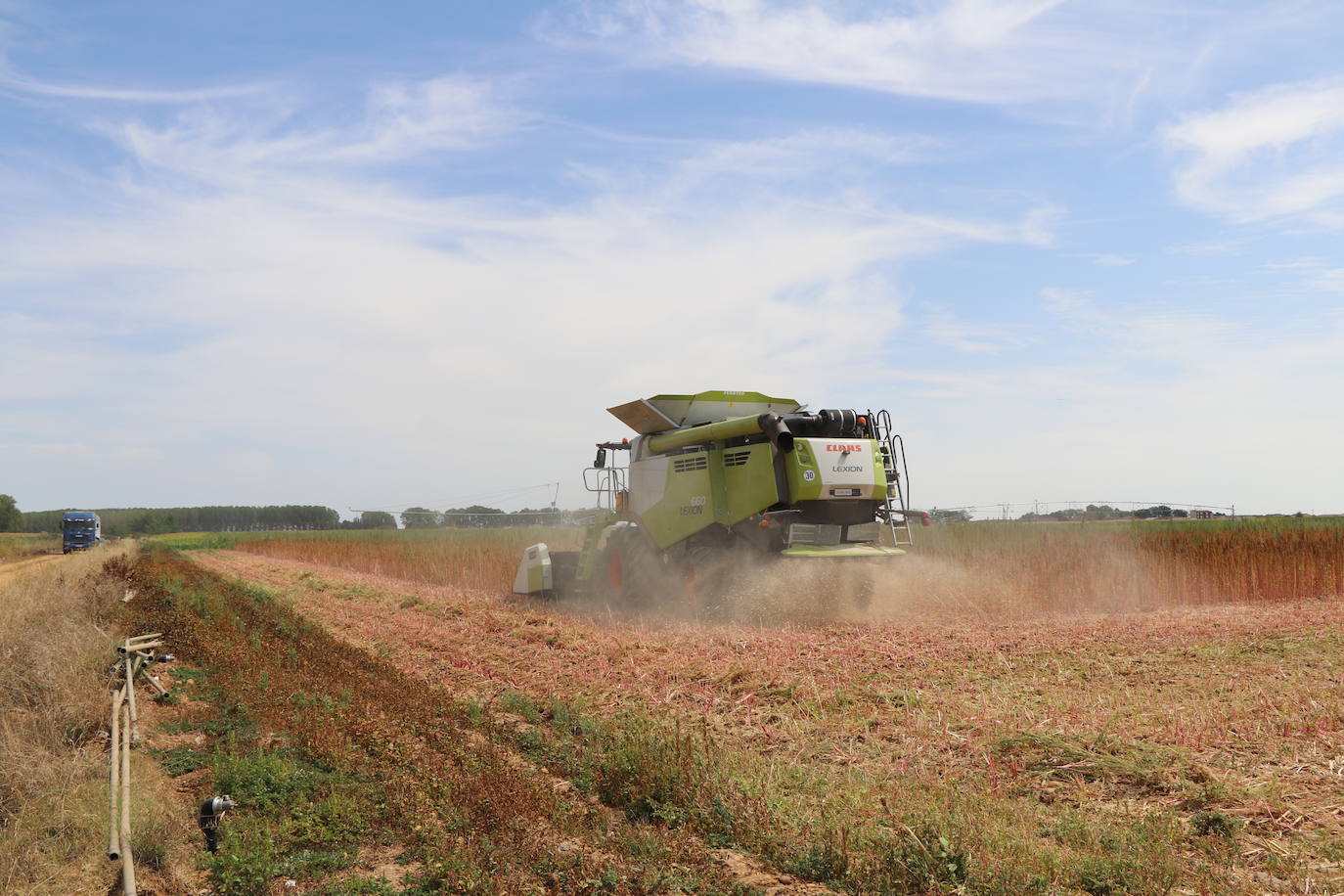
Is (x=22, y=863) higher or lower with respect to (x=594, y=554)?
lower

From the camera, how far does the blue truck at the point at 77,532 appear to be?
164ft

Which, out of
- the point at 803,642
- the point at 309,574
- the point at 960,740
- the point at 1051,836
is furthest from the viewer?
the point at 309,574

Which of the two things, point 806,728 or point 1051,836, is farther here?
point 806,728

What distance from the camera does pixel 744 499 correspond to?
1320cm

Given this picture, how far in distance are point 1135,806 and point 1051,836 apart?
703 millimetres

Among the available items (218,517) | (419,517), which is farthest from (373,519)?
(218,517)

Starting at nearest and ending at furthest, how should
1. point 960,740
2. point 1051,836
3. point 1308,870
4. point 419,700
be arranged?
point 1308,870 < point 1051,836 < point 960,740 < point 419,700

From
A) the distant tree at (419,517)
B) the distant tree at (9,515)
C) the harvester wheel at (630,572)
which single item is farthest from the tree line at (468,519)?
the distant tree at (9,515)

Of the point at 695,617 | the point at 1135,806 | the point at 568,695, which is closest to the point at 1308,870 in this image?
the point at 1135,806

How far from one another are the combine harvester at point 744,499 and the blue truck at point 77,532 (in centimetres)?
4619

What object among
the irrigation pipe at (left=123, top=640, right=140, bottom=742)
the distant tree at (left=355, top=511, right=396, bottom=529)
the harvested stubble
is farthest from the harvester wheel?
the distant tree at (left=355, top=511, right=396, bottom=529)

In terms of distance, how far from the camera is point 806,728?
22.5ft

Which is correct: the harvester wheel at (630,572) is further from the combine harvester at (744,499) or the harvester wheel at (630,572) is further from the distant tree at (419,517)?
the distant tree at (419,517)

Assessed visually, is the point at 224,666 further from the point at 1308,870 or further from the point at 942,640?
the point at 1308,870
